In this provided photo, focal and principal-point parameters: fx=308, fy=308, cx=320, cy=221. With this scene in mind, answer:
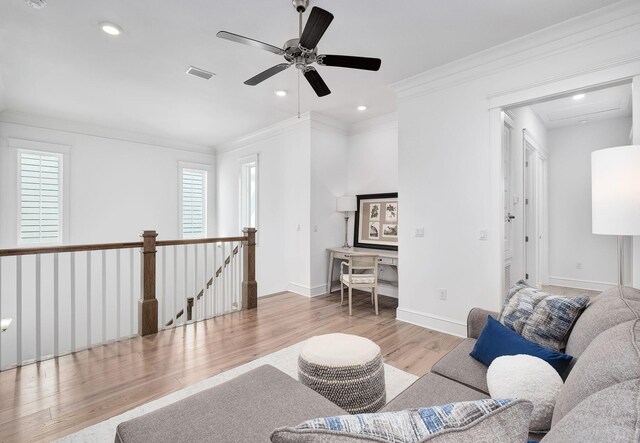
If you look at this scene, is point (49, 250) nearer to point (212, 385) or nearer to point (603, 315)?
point (212, 385)

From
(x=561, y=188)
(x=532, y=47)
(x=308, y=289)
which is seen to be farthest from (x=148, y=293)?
(x=561, y=188)

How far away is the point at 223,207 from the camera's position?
22.6 feet

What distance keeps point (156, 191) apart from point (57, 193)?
1508 millimetres

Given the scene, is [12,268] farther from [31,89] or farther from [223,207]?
[223,207]

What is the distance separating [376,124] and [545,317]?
400 centimetres

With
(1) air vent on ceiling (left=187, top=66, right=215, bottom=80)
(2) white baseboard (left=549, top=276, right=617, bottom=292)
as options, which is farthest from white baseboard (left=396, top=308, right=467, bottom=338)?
(1) air vent on ceiling (left=187, top=66, right=215, bottom=80)

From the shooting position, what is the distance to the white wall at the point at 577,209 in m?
4.82

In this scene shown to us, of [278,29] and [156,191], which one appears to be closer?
[278,29]

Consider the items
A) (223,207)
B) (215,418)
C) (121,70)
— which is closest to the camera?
(215,418)

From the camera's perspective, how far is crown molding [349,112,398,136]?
478 centimetres

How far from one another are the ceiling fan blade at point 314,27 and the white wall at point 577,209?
5171 millimetres

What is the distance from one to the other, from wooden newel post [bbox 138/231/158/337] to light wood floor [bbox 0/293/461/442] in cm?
16

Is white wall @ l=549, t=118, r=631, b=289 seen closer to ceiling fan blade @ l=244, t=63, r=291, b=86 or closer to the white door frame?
the white door frame

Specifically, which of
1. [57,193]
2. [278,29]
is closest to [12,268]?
[57,193]
